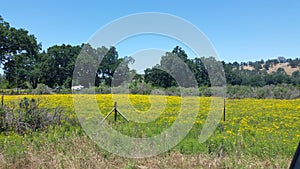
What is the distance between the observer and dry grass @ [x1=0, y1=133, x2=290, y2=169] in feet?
15.5

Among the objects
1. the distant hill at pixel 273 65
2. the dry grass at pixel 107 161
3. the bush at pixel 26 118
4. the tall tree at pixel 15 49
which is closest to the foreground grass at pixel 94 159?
the dry grass at pixel 107 161

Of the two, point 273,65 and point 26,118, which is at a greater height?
point 273,65

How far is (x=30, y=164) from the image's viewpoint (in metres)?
4.90

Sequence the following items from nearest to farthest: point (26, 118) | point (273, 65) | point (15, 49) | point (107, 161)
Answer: point (107, 161) → point (26, 118) → point (15, 49) → point (273, 65)

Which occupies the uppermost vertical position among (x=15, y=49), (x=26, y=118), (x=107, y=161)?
(x=15, y=49)

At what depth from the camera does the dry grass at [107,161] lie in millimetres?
4711

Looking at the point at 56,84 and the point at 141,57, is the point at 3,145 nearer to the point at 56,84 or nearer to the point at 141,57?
the point at 141,57

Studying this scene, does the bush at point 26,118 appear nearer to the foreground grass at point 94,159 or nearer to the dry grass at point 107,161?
the foreground grass at point 94,159

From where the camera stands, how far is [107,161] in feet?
16.8

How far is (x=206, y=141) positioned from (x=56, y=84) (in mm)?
54415

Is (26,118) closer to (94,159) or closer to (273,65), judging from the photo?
(94,159)

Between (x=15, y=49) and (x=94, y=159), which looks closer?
(x=94, y=159)

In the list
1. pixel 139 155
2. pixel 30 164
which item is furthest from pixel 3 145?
pixel 139 155

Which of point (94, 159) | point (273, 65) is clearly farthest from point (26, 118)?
point (273, 65)
